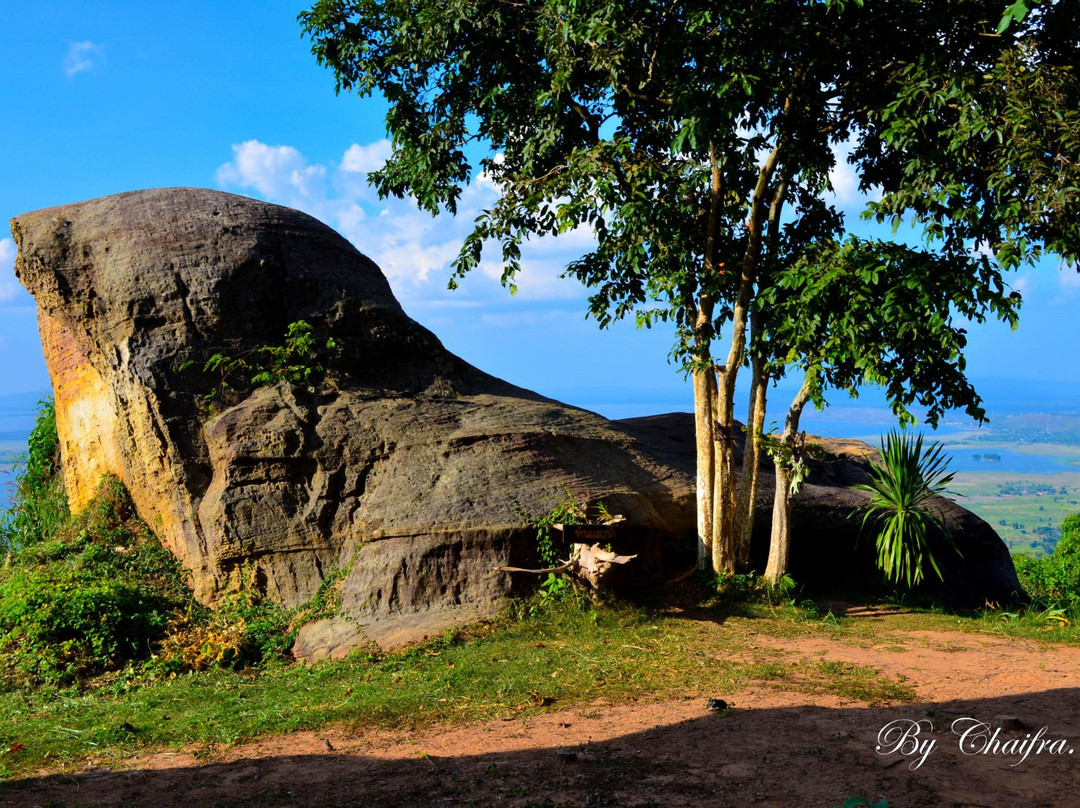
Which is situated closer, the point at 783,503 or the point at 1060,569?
the point at 783,503

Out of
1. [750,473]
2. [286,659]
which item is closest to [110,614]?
[286,659]

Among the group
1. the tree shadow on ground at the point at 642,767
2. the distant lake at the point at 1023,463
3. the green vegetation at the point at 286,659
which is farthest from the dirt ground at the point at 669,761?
the distant lake at the point at 1023,463

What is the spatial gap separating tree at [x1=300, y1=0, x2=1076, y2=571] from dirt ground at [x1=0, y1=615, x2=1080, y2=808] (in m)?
4.96

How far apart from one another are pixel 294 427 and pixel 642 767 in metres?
7.98

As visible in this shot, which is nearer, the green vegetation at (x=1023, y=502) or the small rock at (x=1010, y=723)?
the small rock at (x=1010, y=723)

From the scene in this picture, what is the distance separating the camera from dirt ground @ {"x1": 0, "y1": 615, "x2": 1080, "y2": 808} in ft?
19.1

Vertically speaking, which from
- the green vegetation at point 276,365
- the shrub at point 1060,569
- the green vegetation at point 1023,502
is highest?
the green vegetation at point 276,365

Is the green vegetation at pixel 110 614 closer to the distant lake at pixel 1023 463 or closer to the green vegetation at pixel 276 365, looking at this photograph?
the green vegetation at pixel 276 365

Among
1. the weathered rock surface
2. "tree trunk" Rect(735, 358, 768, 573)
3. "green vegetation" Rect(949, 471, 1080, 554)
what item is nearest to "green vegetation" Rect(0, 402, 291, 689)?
"tree trunk" Rect(735, 358, 768, 573)

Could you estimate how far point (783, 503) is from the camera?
12.5 meters

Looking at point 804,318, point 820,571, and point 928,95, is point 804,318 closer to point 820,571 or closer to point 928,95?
point 928,95

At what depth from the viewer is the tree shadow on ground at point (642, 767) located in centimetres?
580
